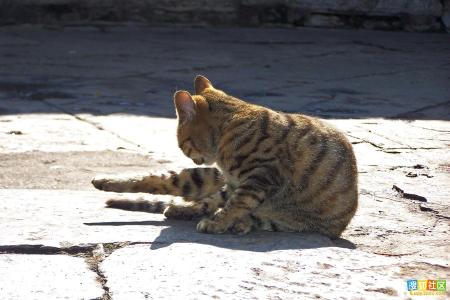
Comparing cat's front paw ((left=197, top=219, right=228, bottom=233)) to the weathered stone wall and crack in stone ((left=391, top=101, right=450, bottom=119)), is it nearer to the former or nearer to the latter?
crack in stone ((left=391, top=101, right=450, bottom=119))

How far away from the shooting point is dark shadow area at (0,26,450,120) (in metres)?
7.91

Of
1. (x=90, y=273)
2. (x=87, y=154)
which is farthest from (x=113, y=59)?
(x=90, y=273)

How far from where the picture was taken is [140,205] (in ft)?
16.1

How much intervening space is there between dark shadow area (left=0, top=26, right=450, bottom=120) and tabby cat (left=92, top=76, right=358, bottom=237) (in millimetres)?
2649

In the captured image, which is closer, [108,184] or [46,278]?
[46,278]

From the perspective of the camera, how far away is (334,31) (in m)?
12.8

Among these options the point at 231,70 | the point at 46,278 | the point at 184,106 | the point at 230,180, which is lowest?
the point at 231,70

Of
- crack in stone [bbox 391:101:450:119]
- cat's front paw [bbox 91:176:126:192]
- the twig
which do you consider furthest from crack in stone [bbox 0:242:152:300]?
crack in stone [bbox 391:101:450:119]

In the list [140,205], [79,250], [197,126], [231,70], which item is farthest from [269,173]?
[231,70]

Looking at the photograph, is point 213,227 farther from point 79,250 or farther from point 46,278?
point 46,278

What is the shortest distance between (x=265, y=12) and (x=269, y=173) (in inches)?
334

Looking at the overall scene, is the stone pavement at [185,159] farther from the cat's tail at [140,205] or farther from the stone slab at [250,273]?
the cat's tail at [140,205]

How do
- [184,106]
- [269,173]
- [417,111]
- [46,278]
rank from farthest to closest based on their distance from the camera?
[417,111] → [184,106] → [269,173] → [46,278]

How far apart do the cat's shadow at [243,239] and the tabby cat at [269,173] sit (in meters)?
0.06
